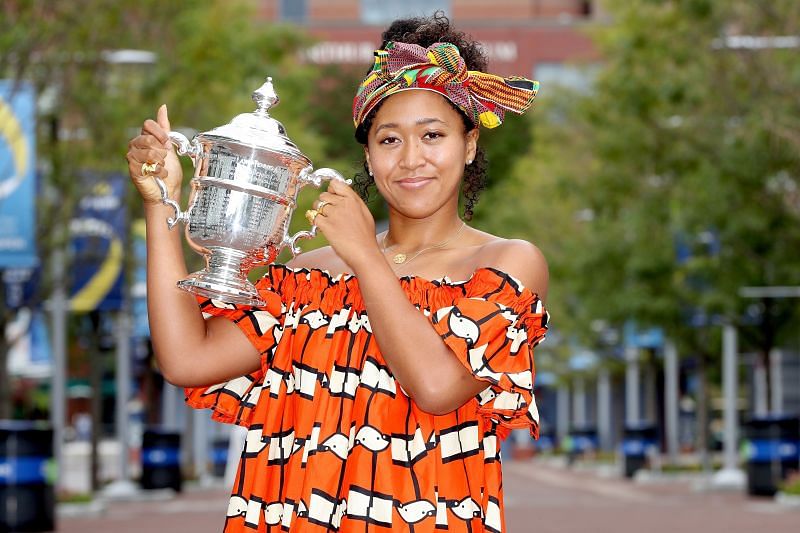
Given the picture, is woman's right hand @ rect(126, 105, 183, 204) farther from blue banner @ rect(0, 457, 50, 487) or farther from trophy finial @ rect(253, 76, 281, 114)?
blue banner @ rect(0, 457, 50, 487)

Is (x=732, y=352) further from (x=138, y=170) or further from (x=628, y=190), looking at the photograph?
(x=138, y=170)

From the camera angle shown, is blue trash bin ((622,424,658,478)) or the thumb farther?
blue trash bin ((622,424,658,478))

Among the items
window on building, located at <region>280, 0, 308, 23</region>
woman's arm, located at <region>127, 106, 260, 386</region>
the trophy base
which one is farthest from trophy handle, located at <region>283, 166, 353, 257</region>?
window on building, located at <region>280, 0, 308, 23</region>

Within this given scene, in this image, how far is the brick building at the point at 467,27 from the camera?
83.4 metres

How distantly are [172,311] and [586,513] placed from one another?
2060 centimetres

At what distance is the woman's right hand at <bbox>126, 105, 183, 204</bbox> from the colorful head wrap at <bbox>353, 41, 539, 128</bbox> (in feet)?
1.36

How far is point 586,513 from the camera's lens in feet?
78.3

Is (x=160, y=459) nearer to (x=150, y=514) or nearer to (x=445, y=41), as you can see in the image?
(x=150, y=514)

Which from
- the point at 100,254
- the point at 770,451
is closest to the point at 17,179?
the point at 100,254

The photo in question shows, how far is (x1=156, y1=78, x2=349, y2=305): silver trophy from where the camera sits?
3.65 meters

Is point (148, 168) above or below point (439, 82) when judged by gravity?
below

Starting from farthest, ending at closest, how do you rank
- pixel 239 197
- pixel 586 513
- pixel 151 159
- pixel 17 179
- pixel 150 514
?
pixel 150 514
pixel 586 513
pixel 17 179
pixel 151 159
pixel 239 197

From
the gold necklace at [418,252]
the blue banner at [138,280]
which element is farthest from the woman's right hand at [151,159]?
the blue banner at [138,280]

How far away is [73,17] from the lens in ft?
67.4
